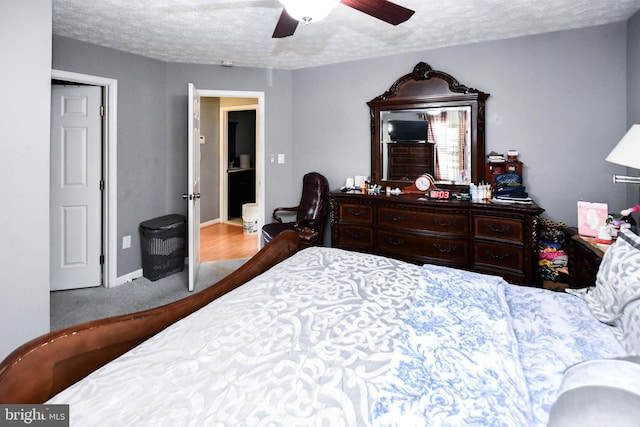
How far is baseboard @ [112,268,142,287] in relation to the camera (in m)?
3.84

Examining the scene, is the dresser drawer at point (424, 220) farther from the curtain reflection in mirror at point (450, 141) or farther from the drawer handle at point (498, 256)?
the curtain reflection in mirror at point (450, 141)

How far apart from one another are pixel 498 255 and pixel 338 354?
2535 millimetres

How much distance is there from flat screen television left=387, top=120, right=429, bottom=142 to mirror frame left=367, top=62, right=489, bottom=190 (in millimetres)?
145

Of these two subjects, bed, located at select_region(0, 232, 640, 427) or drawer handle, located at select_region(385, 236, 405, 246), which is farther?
drawer handle, located at select_region(385, 236, 405, 246)

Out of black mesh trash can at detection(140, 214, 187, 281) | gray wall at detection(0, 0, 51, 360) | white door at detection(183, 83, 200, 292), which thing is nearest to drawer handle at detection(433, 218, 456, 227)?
white door at detection(183, 83, 200, 292)

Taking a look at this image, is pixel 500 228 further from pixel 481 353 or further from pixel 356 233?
pixel 481 353

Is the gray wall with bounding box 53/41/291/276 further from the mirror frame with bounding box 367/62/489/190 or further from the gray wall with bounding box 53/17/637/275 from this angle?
the mirror frame with bounding box 367/62/489/190

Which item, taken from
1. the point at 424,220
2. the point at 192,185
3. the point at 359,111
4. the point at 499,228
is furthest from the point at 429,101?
the point at 192,185

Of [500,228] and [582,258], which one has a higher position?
[500,228]

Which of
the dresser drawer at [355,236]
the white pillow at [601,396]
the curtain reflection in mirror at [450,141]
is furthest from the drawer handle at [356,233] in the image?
the white pillow at [601,396]

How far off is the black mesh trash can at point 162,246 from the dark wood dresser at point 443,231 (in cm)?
177

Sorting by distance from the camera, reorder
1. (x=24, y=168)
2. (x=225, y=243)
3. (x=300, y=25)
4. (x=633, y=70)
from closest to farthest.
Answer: (x=24, y=168) → (x=633, y=70) → (x=300, y=25) → (x=225, y=243)

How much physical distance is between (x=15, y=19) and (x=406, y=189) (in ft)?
10.8

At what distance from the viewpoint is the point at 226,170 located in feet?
22.5
